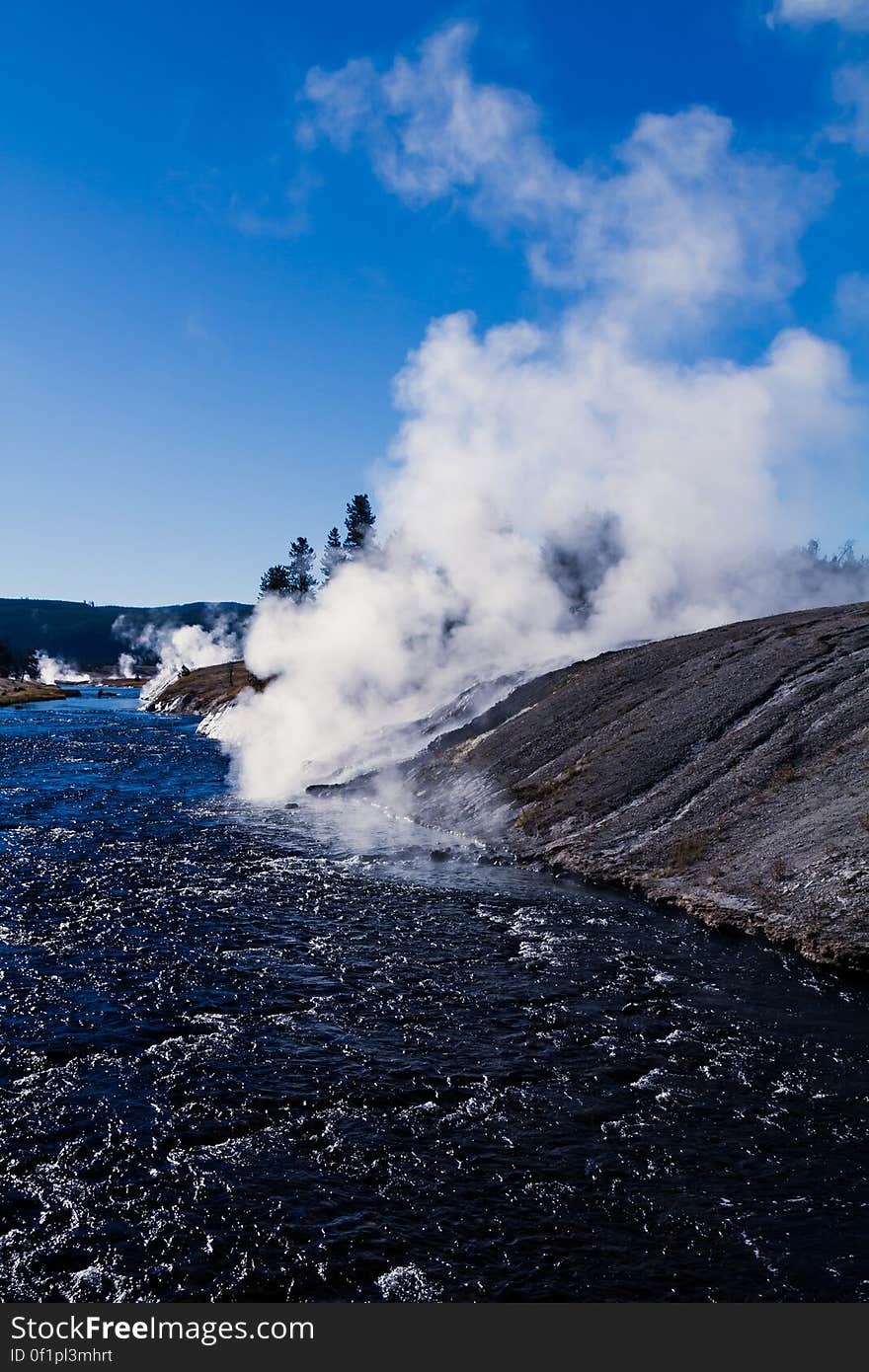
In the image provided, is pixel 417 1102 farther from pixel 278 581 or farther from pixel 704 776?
pixel 278 581

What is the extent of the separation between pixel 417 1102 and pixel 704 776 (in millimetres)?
17339

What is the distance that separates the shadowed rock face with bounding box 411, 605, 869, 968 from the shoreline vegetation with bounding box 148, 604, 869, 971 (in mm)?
63

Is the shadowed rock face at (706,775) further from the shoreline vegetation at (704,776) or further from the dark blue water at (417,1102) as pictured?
the dark blue water at (417,1102)

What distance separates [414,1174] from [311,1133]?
1699 mm

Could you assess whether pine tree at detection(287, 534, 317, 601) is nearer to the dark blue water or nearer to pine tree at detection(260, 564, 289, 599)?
pine tree at detection(260, 564, 289, 599)

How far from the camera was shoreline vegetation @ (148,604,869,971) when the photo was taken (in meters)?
19.4

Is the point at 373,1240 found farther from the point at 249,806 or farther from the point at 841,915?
the point at 249,806

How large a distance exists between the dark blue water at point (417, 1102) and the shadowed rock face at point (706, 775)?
2159mm

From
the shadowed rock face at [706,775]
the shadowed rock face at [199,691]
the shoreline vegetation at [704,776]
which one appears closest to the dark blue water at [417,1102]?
the shoreline vegetation at [704,776]

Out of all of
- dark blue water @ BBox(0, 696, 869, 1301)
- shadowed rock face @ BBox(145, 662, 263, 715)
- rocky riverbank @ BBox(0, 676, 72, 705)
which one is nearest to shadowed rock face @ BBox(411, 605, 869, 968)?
dark blue water @ BBox(0, 696, 869, 1301)

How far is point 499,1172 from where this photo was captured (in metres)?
9.79

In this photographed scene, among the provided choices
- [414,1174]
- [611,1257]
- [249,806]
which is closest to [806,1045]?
[611,1257]

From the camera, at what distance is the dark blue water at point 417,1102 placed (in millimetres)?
8359
